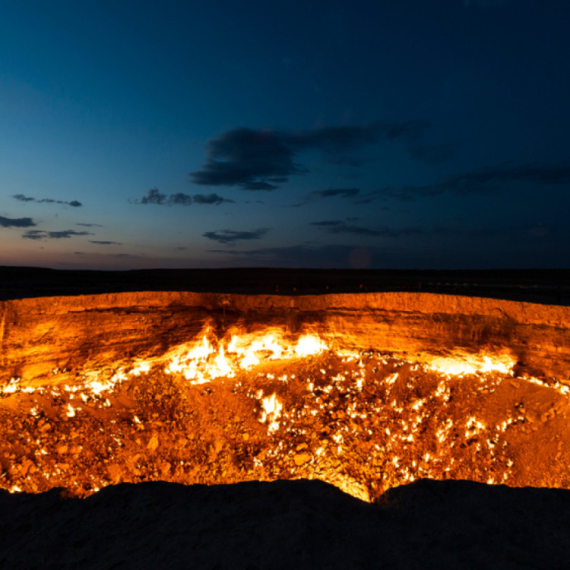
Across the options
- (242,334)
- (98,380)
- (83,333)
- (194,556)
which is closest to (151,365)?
(98,380)

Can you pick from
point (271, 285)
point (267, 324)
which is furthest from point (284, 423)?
point (271, 285)

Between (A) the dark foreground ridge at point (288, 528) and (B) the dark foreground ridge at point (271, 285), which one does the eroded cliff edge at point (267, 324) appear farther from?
Answer: (A) the dark foreground ridge at point (288, 528)

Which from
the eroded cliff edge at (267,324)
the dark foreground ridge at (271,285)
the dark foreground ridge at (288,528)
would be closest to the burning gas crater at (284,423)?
the eroded cliff edge at (267,324)

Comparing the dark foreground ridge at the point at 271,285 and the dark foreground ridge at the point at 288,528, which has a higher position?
the dark foreground ridge at the point at 271,285

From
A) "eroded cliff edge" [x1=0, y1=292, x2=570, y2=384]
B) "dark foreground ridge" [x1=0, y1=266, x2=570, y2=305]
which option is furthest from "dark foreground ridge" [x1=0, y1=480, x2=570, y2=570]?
"dark foreground ridge" [x1=0, y1=266, x2=570, y2=305]

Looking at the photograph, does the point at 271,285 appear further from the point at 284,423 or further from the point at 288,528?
the point at 288,528

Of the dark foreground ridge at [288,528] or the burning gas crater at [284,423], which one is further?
the burning gas crater at [284,423]
